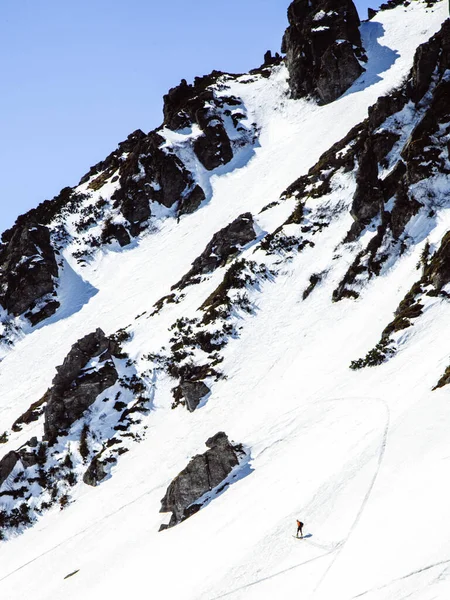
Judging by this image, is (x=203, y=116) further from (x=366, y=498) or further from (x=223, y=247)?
(x=366, y=498)

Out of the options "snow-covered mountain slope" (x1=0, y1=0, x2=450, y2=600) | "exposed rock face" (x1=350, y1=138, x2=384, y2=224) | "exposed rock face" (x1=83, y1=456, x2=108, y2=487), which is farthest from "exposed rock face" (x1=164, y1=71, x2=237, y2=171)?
"exposed rock face" (x1=83, y1=456, x2=108, y2=487)

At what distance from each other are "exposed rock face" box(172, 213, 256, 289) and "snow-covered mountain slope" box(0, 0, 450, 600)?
0.72ft

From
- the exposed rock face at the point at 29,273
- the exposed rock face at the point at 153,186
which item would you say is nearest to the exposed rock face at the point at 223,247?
the exposed rock face at the point at 153,186

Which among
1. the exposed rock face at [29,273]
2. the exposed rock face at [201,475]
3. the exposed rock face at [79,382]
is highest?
the exposed rock face at [29,273]

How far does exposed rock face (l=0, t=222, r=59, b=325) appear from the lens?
7388 centimetres

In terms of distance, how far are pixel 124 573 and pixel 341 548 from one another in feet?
43.5

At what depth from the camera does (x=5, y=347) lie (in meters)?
68.6

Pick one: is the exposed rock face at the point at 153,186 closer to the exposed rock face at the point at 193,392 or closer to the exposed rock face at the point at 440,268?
the exposed rock face at the point at 193,392

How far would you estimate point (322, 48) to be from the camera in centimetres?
9438

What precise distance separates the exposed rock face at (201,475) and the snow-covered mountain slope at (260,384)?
2.36ft

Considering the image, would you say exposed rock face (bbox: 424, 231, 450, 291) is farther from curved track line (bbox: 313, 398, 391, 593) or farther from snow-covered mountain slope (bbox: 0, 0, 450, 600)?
curved track line (bbox: 313, 398, 391, 593)

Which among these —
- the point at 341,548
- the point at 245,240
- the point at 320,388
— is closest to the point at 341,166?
the point at 245,240

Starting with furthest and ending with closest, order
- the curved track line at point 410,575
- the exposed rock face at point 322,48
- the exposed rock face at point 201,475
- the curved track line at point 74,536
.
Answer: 1. the exposed rock face at point 322,48
2. the curved track line at point 74,536
3. the exposed rock face at point 201,475
4. the curved track line at point 410,575

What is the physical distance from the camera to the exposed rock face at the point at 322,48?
88.6m
